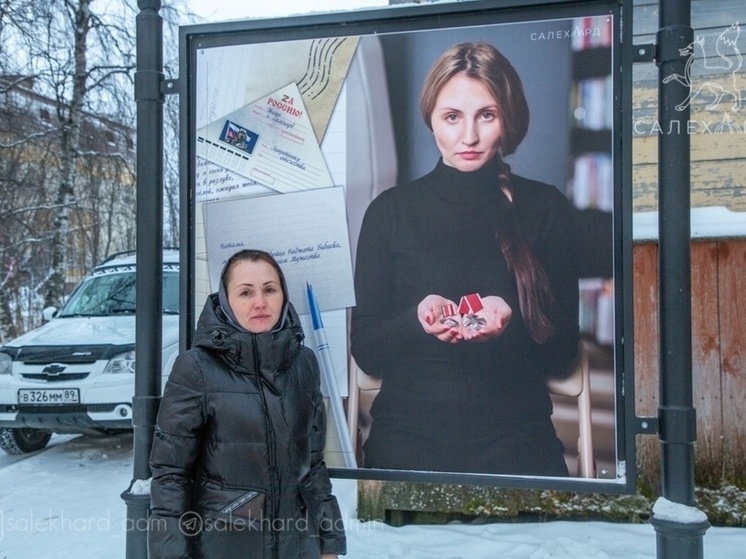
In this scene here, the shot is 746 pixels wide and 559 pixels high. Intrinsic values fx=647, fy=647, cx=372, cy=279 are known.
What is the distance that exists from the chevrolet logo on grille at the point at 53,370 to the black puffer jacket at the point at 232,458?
175 inches

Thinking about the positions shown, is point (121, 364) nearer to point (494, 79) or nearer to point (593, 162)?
point (494, 79)

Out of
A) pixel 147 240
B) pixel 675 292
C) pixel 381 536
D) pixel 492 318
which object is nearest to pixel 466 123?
pixel 492 318

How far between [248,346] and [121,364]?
4.25 meters

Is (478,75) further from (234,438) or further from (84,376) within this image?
(84,376)

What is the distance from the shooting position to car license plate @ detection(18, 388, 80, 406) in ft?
19.5

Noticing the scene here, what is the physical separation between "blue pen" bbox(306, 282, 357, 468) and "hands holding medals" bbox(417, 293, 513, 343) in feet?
1.47

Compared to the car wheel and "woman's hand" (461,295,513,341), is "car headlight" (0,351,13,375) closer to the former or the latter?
the car wheel

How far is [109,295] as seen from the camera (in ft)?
24.2

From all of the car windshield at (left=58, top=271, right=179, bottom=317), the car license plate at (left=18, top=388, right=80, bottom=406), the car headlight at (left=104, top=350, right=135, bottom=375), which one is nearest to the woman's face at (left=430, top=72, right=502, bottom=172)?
the car headlight at (left=104, top=350, right=135, bottom=375)

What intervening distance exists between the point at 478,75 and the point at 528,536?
2.92 m

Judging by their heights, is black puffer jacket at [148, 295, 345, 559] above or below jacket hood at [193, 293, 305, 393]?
below

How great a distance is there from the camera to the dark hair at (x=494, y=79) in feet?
8.68

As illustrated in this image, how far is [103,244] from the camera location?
24.2 m

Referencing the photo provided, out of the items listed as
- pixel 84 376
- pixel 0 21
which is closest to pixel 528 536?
A: pixel 84 376
